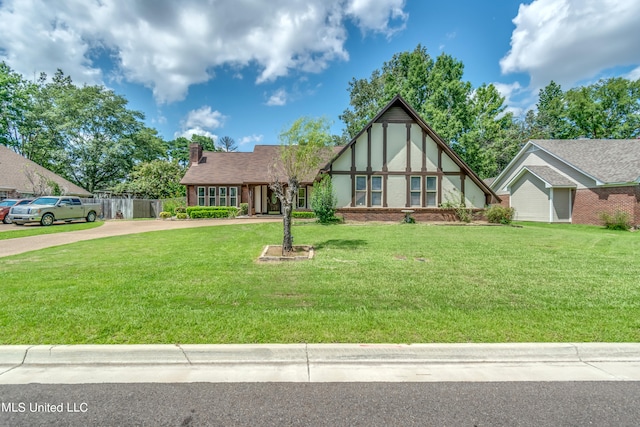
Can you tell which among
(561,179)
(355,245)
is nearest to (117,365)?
(355,245)

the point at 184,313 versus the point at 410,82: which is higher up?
the point at 410,82

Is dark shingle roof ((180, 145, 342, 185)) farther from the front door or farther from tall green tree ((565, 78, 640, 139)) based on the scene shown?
tall green tree ((565, 78, 640, 139))

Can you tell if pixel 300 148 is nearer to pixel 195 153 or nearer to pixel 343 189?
pixel 343 189

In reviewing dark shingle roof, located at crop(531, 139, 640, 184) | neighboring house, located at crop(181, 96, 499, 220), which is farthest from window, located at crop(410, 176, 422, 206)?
dark shingle roof, located at crop(531, 139, 640, 184)

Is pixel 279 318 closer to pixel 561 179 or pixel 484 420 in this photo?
pixel 484 420

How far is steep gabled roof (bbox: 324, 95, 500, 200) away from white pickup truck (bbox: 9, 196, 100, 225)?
15997 millimetres

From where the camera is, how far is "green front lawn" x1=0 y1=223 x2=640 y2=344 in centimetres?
374

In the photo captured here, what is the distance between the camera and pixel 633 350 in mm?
3420

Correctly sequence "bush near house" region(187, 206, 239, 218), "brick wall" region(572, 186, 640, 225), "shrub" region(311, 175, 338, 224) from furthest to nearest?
"bush near house" region(187, 206, 239, 218) → "shrub" region(311, 175, 338, 224) → "brick wall" region(572, 186, 640, 225)

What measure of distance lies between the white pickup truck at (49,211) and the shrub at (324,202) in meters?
15.0

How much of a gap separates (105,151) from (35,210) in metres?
21.8

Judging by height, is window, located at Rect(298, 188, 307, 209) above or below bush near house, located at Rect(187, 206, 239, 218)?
above

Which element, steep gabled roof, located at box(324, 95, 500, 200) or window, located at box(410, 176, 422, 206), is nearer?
steep gabled roof, located at box(324, 95, 500, 200)

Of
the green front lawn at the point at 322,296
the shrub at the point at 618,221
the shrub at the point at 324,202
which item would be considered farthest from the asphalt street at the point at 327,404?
the shrub at the point at 618,221
